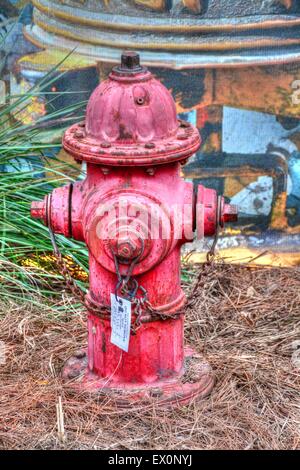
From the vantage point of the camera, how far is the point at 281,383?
3863 millimetres

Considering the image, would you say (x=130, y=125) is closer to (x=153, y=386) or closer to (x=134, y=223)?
(x=134, y=223)

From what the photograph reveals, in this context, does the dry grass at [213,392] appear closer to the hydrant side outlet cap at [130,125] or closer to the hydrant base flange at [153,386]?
the hydrant base flange at [153,386]

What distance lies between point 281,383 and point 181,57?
2.23 metres

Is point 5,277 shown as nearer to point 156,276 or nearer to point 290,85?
point 156,276

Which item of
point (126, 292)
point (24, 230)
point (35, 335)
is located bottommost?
point (35, 335)

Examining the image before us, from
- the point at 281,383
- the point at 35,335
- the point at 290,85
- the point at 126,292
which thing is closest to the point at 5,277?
the point at 35,335

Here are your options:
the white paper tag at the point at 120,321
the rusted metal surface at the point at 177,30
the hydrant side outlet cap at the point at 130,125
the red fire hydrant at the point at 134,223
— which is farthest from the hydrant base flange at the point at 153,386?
the rusted metal surface at the point at 177,30

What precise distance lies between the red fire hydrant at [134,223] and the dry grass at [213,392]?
0.14 m

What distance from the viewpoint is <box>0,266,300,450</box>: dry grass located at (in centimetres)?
345

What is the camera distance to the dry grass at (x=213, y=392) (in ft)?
11.3

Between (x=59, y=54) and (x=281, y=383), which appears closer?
(x=281, y=383)

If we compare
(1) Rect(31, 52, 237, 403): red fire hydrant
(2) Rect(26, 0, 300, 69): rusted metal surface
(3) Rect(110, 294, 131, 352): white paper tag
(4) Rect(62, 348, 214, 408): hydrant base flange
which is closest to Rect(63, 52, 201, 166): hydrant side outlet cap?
(1) Rect(31, 52, 237, 403): red fire hydrant

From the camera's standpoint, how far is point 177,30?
5160 millimetres

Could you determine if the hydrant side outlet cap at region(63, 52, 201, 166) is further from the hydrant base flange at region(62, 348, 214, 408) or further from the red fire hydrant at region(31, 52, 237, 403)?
the hydrant base flange at region(62, 348, 214, 408)
